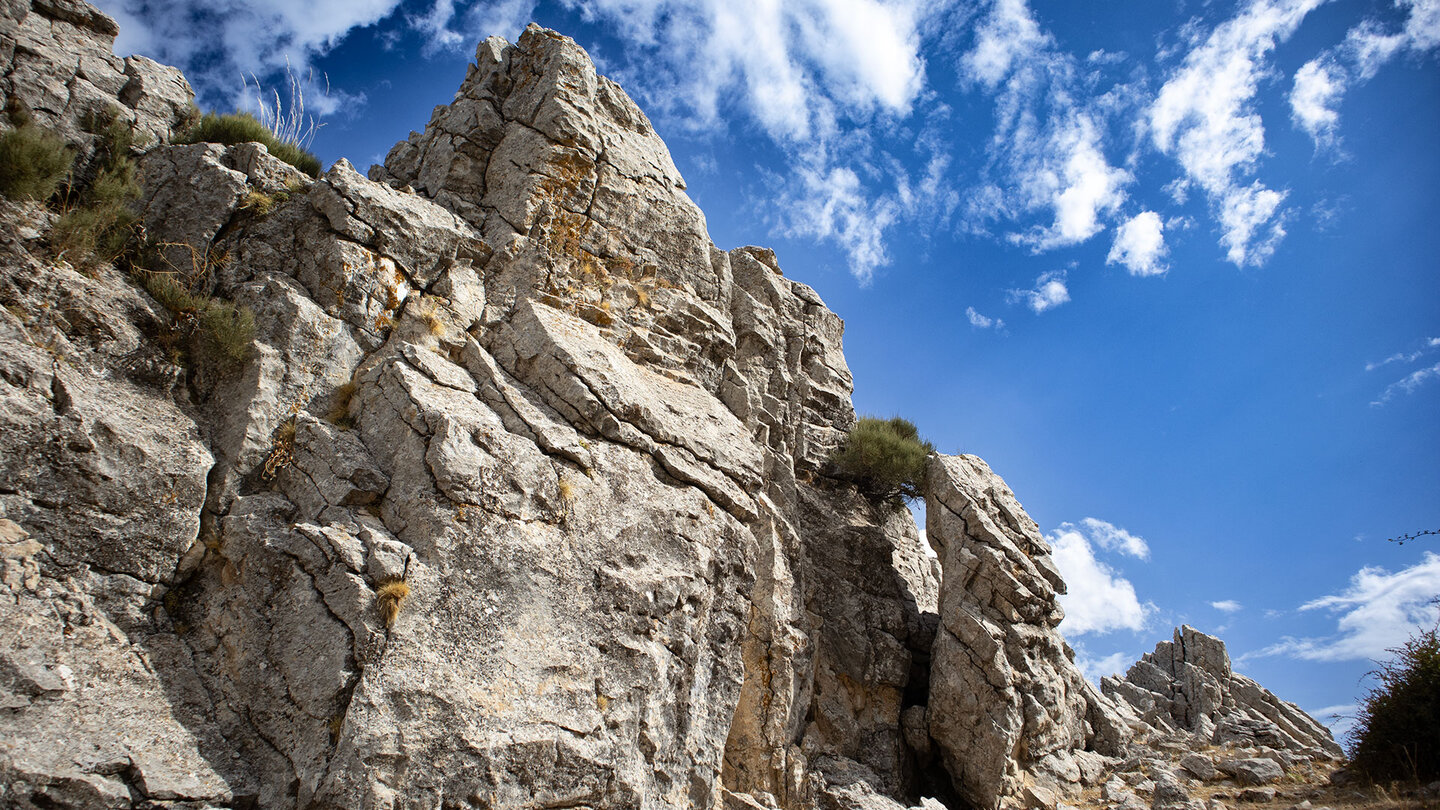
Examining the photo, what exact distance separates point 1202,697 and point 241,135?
30.8 meters

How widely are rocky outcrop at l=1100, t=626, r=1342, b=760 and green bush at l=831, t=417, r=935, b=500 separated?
34.3 ft

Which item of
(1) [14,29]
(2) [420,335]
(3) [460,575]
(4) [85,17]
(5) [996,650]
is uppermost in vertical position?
(4) [85,17]

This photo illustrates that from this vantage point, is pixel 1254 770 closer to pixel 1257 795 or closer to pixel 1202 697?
pixel 1257 795

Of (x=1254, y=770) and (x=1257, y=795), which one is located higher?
(x=1254, y=770)

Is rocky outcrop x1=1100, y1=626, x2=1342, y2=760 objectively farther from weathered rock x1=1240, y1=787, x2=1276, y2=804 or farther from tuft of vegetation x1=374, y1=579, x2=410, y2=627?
tuft of vegetation x1=374, y1=579, x2=410, y2=627

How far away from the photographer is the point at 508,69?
16094 millimetres

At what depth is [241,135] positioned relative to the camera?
1266 centimetres

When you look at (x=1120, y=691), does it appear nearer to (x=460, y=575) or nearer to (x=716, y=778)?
(x=716, y=778)

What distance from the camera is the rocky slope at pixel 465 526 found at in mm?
7375

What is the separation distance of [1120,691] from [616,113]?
2629 centimetres

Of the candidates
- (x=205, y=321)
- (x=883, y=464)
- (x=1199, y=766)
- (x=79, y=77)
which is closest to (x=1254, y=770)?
(x=1199, y=766)

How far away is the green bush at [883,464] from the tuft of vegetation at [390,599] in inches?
527

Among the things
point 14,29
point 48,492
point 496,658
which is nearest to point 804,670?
point 496,658

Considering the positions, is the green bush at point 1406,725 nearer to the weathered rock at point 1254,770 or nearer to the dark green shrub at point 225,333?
the weathered rock at point 1254,770
